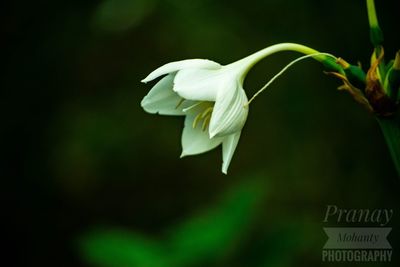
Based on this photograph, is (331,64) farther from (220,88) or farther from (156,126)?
(156,126)

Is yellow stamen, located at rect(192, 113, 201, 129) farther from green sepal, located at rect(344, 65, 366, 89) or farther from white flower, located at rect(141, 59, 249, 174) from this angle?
green sepal, located at rect(344, 65, 366, 89)

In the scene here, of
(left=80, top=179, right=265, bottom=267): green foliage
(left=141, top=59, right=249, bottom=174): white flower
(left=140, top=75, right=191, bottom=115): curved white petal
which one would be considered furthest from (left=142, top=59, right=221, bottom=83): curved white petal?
(left=80, top=179, right=265, bottom=267): green foliage

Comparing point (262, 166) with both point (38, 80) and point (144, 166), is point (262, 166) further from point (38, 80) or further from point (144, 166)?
point (38, 80)

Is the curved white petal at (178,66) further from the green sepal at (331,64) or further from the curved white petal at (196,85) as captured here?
the green sepal at (331,64)

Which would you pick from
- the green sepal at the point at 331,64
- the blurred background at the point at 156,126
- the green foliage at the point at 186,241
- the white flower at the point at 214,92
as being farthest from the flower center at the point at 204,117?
the blurred background at the point at 156,126

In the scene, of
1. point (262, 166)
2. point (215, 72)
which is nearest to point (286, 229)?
point (215, 72)

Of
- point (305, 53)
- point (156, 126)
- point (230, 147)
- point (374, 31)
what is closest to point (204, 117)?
point (230, 147)
